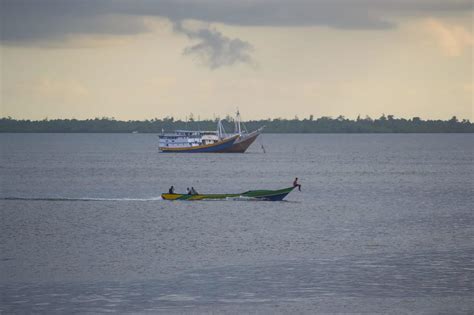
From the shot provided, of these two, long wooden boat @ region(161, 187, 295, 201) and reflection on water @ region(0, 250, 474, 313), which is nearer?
reflection on water @ region(0, 250, 474, 313)

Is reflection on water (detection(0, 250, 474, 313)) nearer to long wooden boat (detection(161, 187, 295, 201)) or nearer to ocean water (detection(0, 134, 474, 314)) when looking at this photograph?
ocean water (detection(0, 134, 474, 314))

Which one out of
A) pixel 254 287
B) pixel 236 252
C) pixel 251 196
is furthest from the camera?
pixel 251 196

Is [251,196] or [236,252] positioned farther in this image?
[251,196]

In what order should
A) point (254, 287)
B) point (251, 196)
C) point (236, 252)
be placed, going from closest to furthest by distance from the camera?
point (254, 287) → point (236, 252) → point (251, 196)

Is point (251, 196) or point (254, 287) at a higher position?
point (251, 196)

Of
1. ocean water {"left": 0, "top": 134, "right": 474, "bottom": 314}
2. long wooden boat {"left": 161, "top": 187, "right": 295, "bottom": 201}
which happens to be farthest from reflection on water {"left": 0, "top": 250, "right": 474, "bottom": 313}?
long wooden boat {"left": 161, "top": 187, "right": 295, "bottom": 201}

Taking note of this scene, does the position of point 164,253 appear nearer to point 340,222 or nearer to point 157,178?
point 340,222


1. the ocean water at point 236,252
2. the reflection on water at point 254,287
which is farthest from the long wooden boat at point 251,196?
the reflection on water at point 254,287

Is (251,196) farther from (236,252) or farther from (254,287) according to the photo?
(254,287)

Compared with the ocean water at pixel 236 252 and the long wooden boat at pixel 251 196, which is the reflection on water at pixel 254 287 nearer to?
the ocean water at pixel 236 252

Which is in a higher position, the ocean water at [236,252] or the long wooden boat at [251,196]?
the long wooden boat at [251,196]

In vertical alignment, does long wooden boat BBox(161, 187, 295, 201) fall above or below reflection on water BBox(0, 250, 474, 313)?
above

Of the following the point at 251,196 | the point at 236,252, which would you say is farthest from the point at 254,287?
the point at 251,196

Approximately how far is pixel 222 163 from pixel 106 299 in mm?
143266
